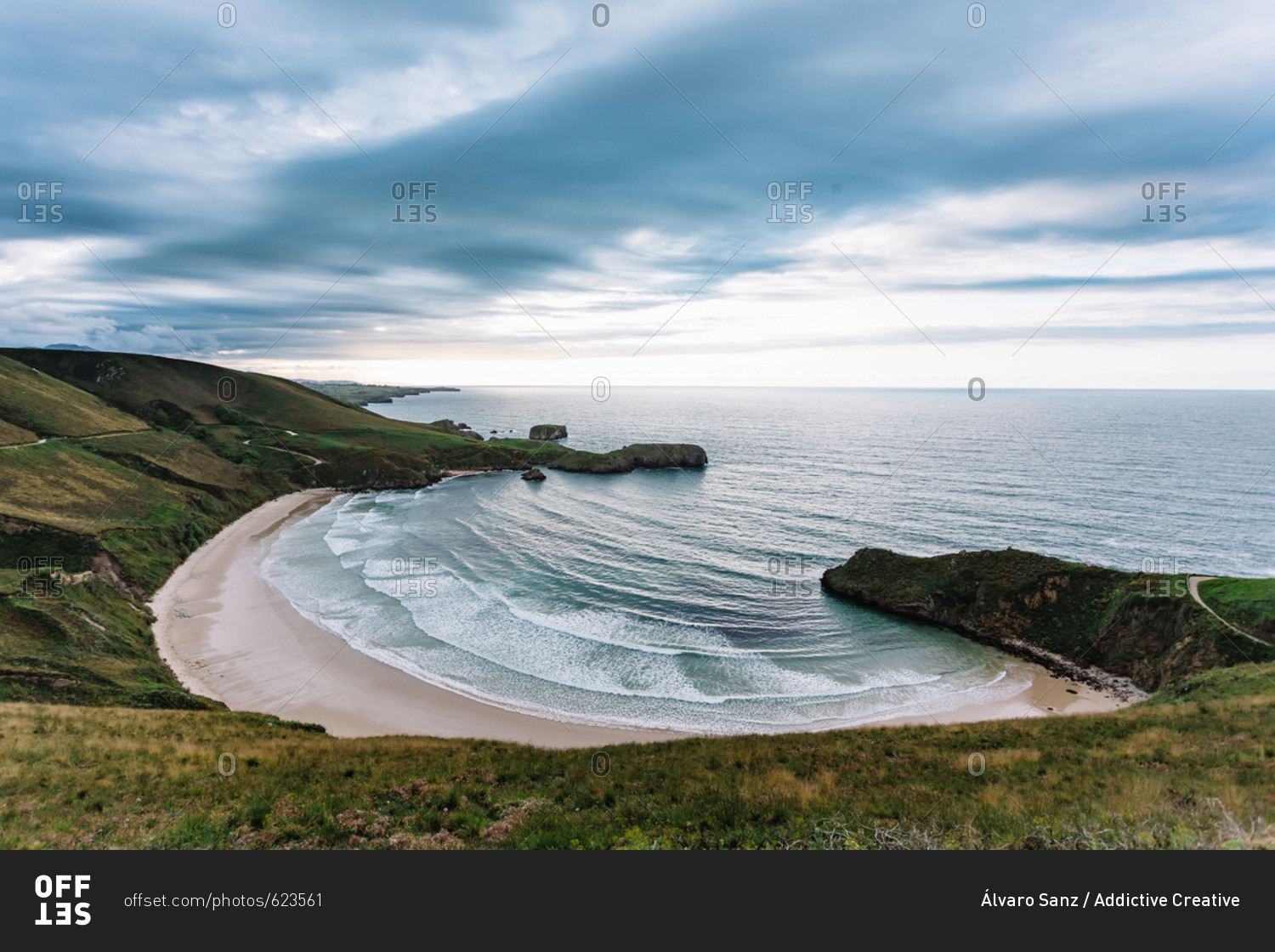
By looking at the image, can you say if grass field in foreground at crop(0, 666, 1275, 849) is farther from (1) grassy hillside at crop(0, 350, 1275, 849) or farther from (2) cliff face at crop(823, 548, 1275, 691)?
(2) cliff face at crop(823, 548, 1275, 691)

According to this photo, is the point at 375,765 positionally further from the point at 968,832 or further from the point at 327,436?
the point at 327,436

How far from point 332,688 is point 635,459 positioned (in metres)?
82.9

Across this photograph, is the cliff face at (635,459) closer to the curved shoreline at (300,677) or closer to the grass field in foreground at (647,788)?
the curved shoreline at (300,677)

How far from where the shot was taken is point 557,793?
44.8ft

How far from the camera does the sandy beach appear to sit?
27531mm

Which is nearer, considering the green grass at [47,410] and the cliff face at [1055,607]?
the cliff face at [1055,607]

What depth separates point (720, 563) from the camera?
176ft

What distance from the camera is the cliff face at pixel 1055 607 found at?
3106 centimetres

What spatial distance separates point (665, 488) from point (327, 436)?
81.5m

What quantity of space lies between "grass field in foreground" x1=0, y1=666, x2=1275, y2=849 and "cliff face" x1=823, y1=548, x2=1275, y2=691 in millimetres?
12973

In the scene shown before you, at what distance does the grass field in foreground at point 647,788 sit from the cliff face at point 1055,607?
12973 millimetres
